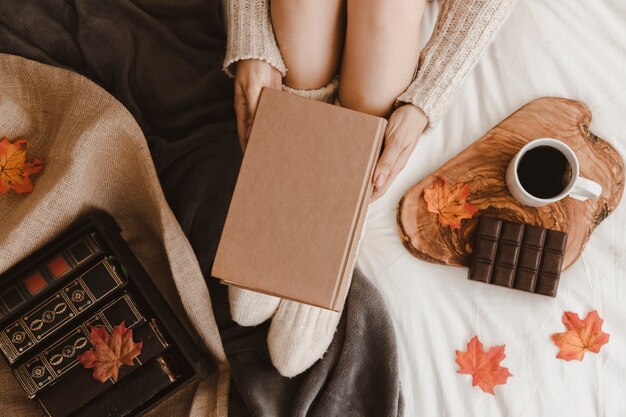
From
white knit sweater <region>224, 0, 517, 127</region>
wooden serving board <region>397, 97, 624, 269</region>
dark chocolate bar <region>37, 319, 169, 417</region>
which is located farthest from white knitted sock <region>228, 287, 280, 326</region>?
white knit sweater <region>224, 0, 517, 127</region>

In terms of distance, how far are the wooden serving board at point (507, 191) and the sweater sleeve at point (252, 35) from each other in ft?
1.02

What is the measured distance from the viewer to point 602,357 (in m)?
0.84

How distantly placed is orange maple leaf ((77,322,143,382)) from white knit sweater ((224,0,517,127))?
0.43m

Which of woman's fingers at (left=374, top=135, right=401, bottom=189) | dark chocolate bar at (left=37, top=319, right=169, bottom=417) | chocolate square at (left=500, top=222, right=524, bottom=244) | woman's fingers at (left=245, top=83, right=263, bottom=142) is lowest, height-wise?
dark chocolate bar at (left=37, top=319, right=169, bottom=417)

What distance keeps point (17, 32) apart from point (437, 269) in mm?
880

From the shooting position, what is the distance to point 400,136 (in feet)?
2.35

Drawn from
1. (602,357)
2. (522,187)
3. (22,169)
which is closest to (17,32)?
(22,169)

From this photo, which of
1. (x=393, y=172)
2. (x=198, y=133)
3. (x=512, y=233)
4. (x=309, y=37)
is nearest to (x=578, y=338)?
(x=512, y=233)

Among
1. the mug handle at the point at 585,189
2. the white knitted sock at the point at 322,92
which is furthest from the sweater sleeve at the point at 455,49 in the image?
the mug handle at the point at 585,189

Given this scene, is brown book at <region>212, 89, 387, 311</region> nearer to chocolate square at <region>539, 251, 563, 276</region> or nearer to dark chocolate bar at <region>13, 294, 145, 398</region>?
dark chocolate bar at <region>13, 294, 145, 398</region>

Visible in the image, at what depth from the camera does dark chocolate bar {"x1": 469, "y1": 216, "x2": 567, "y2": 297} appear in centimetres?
81

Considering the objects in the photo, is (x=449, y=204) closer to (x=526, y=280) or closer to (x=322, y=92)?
(x=526, y=280)

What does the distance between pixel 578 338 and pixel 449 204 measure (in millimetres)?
297

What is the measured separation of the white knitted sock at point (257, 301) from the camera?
81 cm
